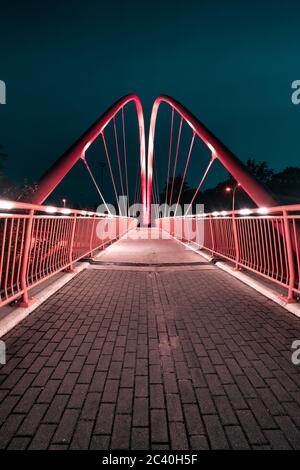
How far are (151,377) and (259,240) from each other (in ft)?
12.0

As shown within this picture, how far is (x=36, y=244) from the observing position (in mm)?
4688

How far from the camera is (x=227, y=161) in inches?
514

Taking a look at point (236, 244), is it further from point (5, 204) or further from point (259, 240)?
point (5, 204)

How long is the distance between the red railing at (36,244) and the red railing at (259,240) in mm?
3714

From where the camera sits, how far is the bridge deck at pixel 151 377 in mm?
1834

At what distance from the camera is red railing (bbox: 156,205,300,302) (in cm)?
425

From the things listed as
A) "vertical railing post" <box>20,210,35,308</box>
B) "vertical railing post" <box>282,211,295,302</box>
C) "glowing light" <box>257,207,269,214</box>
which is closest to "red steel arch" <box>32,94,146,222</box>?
"vertical railing post" <box>20,210,35,308</box>

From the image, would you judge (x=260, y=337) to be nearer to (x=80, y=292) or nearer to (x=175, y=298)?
(x=175, y=298)

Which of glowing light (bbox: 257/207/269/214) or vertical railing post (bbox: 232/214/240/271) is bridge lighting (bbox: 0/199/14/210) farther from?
vertical railing post (bbox: 232/214/240/271)

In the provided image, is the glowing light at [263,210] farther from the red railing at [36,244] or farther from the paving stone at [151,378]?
the red railing at [36,244]

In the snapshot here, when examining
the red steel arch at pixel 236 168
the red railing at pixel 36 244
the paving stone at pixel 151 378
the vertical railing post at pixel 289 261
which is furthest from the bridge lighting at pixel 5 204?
the red steel arch at pixel 236 168

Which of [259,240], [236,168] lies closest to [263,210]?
[259,240]

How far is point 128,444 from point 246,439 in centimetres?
76
